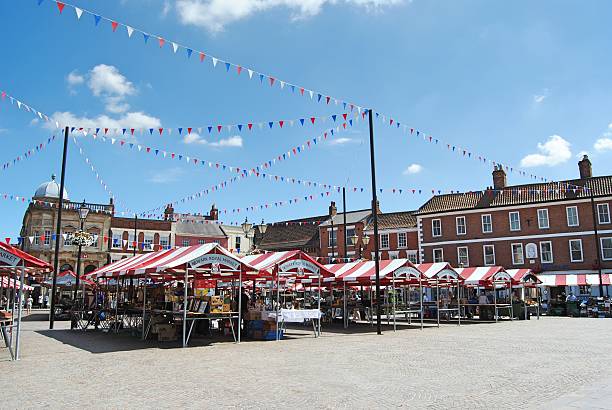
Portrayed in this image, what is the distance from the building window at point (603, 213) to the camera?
36.7 meters

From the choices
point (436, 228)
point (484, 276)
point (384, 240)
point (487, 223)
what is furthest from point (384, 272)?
point (384, 240)

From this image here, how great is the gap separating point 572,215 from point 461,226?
8.36m

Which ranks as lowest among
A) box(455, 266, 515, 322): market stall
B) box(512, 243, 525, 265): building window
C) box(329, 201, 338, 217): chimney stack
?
box(455, 266, 515, 322): market stall

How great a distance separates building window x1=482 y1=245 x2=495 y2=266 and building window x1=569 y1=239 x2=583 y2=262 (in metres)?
5.64

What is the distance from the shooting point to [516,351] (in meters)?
12.9

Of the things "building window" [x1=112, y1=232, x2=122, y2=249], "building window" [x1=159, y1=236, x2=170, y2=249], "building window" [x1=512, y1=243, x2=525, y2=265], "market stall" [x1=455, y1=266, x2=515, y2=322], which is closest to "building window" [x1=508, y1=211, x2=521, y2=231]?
"building window" [x1=512, y1=243, x2=525, y2=265]

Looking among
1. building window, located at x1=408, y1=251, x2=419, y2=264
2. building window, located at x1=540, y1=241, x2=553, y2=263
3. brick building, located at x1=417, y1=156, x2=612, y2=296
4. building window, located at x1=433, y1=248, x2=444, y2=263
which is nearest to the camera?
brick building, located at x1=417, y1=156, x2=612, y2=296

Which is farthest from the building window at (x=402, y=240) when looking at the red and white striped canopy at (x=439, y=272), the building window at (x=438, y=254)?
the red and white striped canopy at (x=439, y=272)

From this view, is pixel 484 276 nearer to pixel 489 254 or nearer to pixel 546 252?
pixel 546 252

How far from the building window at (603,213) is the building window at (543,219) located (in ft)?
11.3

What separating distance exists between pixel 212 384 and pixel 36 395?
8.34 feet

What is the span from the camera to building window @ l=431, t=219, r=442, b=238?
44.2 metres

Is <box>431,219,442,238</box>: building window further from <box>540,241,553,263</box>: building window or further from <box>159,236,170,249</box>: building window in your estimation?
<box>159,236,170,249</box>: building window

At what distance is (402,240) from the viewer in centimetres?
4781
